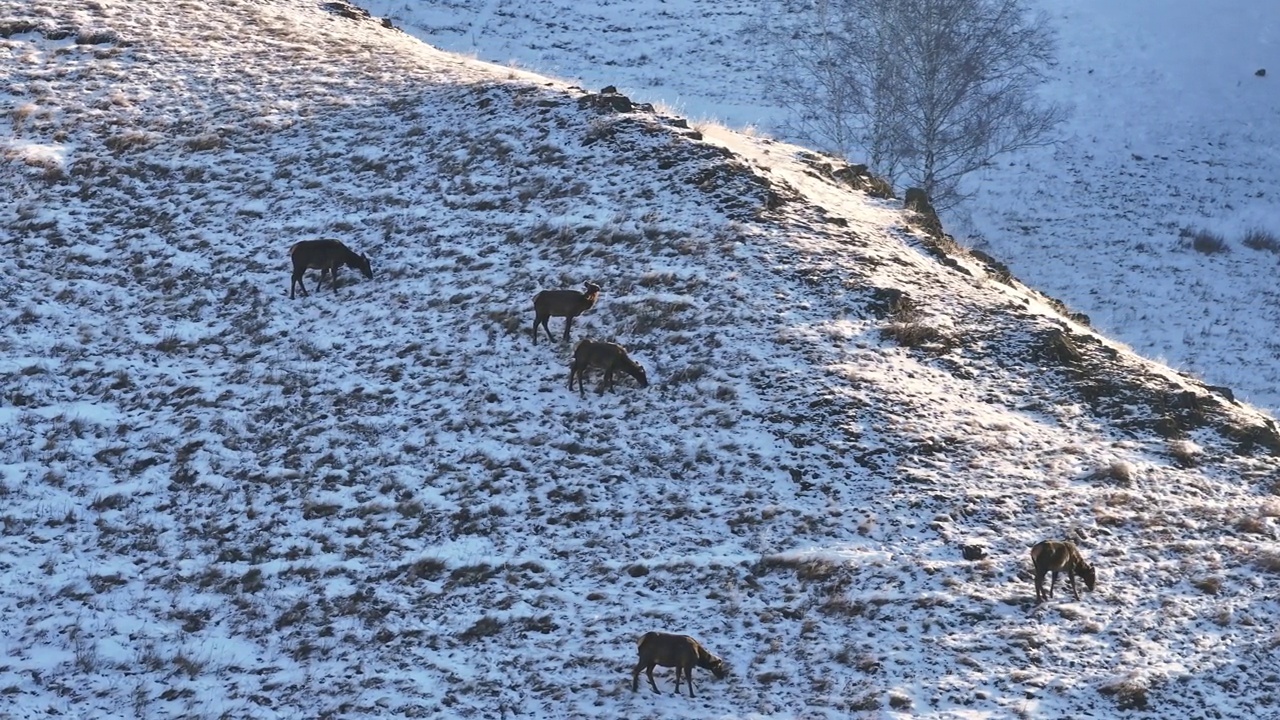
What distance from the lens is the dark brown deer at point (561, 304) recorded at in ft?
49.9

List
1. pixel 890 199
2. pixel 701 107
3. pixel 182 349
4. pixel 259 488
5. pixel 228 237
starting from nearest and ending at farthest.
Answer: pixel 259 488, pixel 182 349, pixel 228 237, pixel 890 199, pixel 701 107

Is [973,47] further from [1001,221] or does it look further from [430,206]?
[430,206]

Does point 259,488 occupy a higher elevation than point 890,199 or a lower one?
lower

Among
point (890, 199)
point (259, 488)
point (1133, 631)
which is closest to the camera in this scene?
point (1133, 631)

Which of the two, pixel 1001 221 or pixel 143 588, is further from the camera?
pixel 1001 221

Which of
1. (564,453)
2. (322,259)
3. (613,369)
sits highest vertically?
(322,259)

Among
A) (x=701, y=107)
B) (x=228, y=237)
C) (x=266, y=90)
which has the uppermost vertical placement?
(x=701, y=107)

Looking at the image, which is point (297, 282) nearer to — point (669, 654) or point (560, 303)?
point (560, 303)

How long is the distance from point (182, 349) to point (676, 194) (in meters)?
8.34

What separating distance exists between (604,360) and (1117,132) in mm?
29927

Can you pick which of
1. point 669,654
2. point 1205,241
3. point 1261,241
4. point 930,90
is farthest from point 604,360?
point 1261,241

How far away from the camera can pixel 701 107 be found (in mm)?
36344

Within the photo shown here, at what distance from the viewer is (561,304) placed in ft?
50.0

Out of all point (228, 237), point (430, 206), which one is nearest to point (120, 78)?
point (228, 237)
